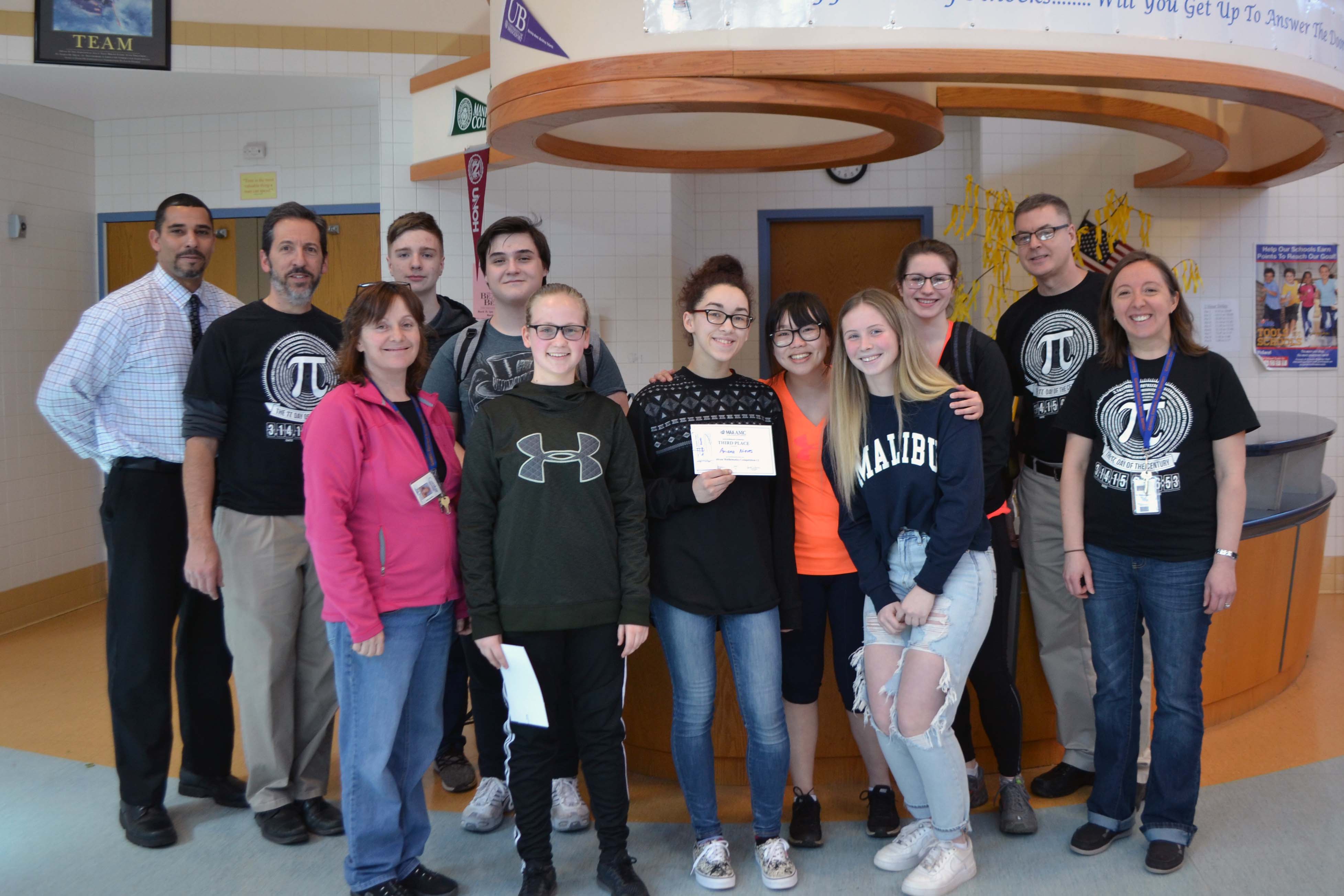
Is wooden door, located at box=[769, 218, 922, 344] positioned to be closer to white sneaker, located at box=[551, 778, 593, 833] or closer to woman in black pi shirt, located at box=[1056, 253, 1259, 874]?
woman in black pi shirt, located at box=[1056, 253, 1259, 874]

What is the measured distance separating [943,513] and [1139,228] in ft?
12.2

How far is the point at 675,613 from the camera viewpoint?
2.36 metres

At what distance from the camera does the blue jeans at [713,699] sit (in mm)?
2361

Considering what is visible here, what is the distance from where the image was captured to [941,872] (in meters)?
2.37

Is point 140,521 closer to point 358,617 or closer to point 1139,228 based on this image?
point 358,617

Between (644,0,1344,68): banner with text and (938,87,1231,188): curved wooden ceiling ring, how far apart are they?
1.35 feet

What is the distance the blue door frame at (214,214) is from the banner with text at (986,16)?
322cm

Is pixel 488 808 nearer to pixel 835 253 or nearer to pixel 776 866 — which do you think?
pixel 776 866

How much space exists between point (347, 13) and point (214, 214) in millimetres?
1447

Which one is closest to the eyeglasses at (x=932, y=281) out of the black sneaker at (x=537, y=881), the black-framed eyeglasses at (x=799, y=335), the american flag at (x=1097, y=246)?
the black-framed eyeglasses at (x=799, y=335)

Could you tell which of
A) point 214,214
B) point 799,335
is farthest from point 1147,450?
point 214,214

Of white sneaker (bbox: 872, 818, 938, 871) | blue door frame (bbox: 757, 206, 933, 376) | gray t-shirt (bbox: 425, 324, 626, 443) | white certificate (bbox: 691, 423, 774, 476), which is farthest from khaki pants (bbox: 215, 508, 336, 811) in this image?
blue door frame (bbox: 757, 206, 933, 376)

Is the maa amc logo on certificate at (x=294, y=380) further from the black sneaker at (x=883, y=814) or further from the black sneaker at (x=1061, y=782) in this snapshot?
the black sneaker at (x=1061, y=782)

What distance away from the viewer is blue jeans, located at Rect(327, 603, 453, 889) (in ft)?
7.41
